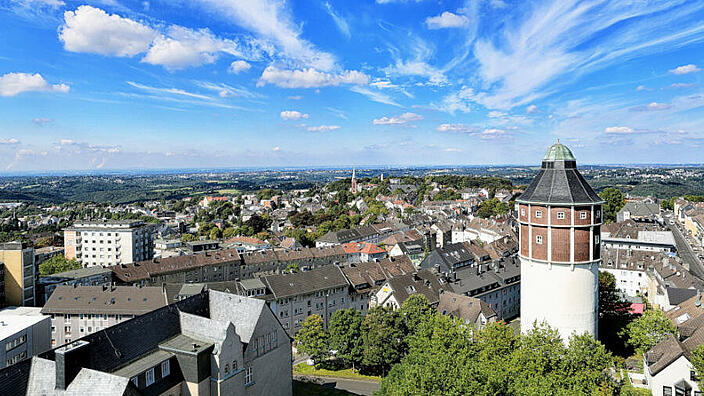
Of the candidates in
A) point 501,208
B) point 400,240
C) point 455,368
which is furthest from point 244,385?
point 501,208

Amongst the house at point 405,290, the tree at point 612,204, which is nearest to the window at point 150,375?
the house at point 405,290

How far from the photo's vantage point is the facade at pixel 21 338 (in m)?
36.0

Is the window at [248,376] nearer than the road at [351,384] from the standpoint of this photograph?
Yes

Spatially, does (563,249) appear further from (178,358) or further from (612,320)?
(178,358)

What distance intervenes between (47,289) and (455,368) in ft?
211

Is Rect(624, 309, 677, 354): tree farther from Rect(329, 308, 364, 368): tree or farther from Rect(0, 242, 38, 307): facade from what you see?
Rect(0, 242, 38, 307): facade

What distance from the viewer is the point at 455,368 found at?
23.9 m

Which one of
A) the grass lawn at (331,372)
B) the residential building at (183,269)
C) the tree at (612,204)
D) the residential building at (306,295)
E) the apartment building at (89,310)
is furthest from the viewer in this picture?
the tree at (612,204)

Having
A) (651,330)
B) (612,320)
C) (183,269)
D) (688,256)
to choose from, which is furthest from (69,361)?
(688,256)

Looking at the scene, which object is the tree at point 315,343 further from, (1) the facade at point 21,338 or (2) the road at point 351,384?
(1) the facade at point 21,338

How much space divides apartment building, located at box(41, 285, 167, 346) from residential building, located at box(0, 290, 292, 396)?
75.9 feet

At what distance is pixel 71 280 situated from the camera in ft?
212

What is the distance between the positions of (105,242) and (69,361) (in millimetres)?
94040

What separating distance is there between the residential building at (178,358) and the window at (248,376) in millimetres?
68
